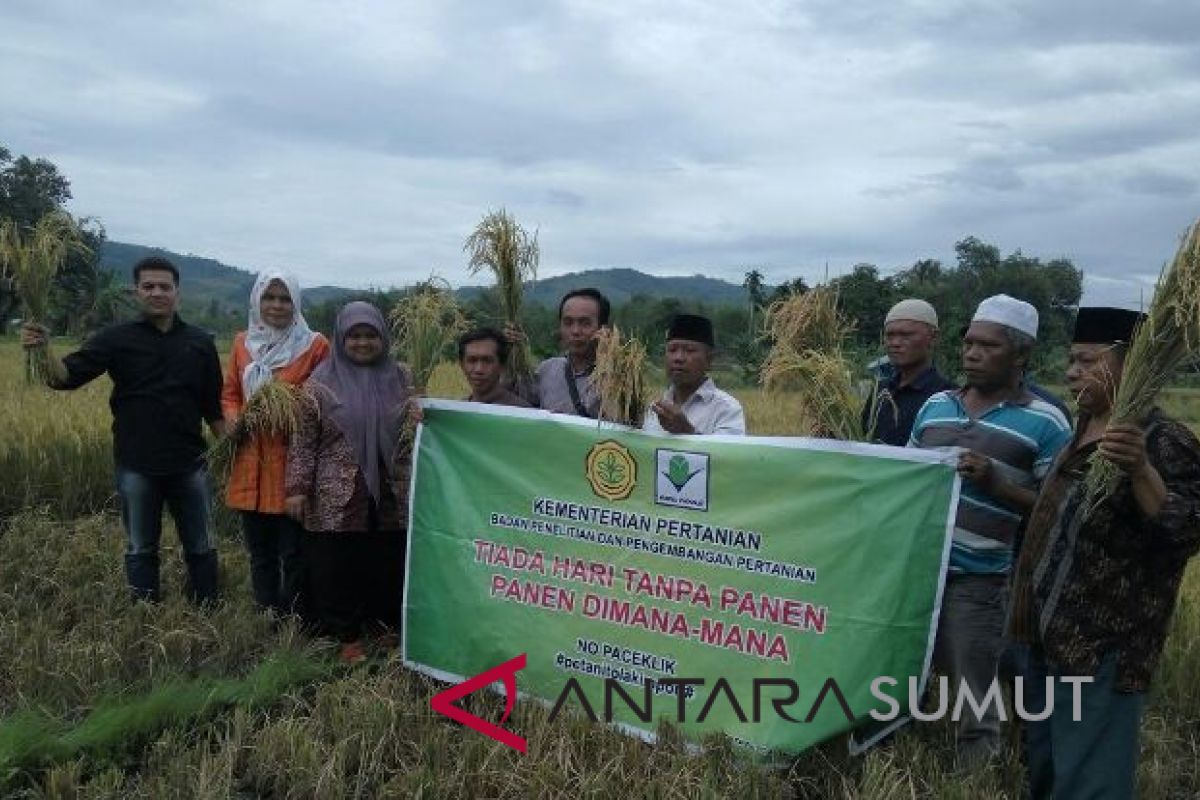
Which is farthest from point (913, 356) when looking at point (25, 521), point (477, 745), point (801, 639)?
point (25, 521)

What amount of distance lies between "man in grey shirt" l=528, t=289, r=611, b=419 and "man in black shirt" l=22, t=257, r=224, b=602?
1821 mm

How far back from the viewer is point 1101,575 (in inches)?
114

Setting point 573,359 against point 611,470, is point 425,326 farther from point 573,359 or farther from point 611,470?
point 611,470

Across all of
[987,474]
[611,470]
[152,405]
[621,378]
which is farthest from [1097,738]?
[152,405]

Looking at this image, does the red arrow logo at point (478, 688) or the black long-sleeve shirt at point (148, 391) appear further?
the black long-sleeve shirt at point (148, 391)

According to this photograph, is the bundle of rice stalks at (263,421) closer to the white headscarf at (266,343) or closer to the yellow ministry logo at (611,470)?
the white headscarf at (266,343)

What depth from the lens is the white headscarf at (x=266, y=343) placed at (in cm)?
488

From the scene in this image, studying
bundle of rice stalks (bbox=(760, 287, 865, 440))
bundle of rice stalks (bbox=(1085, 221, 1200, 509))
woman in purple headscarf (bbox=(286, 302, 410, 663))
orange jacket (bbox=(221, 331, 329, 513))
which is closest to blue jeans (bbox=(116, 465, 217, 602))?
orange jacket (bbox=(221, 331, 329, 513))

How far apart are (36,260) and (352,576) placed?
220cm

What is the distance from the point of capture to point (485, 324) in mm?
4711

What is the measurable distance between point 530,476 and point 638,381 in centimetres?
65

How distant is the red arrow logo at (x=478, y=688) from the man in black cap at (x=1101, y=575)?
1.93 metres

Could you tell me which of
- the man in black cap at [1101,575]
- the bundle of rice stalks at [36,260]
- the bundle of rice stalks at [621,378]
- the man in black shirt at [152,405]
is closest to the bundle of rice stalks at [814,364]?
the bundle of rice stalks at [621,378]

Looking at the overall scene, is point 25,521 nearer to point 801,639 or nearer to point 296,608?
point 296,608
